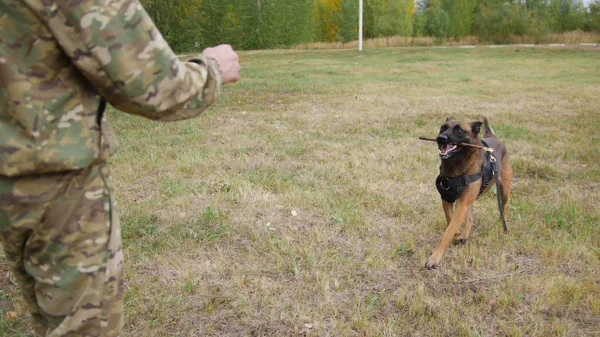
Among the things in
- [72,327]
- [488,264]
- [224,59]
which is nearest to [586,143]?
[488,264]

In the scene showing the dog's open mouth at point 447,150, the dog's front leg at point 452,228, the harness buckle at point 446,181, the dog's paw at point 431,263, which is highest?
the dog's open mouth at point 447,150

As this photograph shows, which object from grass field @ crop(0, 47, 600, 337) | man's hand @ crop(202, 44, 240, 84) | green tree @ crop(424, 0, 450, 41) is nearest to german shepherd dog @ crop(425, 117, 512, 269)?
grass field @ crop(0, 47, 600, 337)

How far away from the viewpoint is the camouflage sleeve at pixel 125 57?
127 cm

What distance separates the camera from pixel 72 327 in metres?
1.47

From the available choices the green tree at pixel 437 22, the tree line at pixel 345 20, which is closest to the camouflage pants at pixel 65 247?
the tree line at pixel 345 20

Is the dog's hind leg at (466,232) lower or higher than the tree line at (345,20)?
lower

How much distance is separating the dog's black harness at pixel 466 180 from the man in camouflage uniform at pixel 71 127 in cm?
279

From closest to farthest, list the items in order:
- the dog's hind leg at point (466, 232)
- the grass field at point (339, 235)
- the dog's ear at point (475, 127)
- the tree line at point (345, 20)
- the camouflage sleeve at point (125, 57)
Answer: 1. the camouflage sleeve at point (125, 57)
2. the grass field at point (339, 235)
3. the dog's ear at point (475, 127)
4. the dog's hind leg at point (466, 232)
5. the tree line at point (345, 20)

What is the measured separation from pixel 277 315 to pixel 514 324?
1459 millimetres

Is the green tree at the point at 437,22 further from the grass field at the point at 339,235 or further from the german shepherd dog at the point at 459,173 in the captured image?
the german shepherd dog at the point at 459,173

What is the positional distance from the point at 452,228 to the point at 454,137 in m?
0.72

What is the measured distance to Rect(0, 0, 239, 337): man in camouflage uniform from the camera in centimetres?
128

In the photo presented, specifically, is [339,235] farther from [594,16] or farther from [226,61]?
[594,16]

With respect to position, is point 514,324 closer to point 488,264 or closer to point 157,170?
point 488,264
